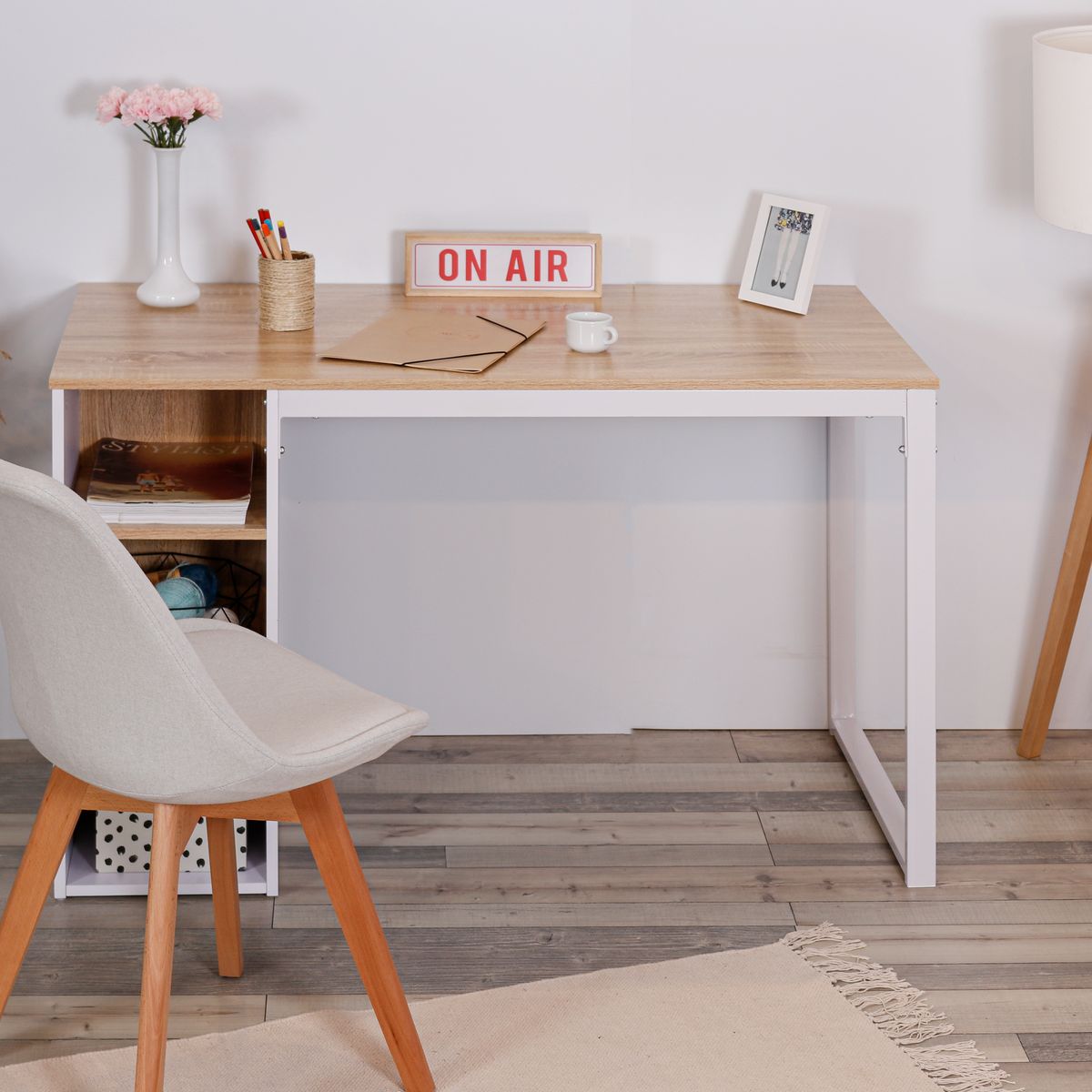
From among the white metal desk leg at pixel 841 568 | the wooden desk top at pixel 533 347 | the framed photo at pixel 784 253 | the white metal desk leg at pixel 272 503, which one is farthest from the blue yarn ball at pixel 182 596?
the white metal desk leg at pixel 841 568

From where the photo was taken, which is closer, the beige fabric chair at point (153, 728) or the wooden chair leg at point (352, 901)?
the beige fabric chair at point (153, 728)

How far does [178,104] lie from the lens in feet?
7.61

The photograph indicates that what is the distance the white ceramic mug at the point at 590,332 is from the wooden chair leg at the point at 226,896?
0.84 meters

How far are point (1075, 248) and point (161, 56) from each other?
5.16 feet

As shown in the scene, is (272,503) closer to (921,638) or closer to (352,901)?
(352,901)

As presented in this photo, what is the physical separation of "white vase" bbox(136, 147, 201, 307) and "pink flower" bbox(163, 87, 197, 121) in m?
0.07

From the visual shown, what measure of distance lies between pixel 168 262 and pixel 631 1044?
4.52 feet

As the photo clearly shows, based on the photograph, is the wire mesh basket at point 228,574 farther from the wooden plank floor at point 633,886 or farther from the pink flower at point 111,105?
the pink flower at point 111,105

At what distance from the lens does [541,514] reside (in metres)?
2.75

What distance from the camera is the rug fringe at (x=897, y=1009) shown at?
1.91 m

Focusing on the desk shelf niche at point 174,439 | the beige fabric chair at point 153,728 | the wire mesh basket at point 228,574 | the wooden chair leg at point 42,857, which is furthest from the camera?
the wire mesh basket at point 228,574

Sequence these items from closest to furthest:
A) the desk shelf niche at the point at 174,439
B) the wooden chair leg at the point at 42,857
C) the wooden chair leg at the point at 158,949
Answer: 1. the wooden chair leg at the point at 158,949
2. the wooden chair leg at the point at 42,857
3. the desk shelf niche at the point at 174,439

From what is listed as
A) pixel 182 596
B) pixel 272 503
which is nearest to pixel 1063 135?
pixel 272 503

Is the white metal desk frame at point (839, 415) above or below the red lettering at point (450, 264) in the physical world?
below
